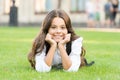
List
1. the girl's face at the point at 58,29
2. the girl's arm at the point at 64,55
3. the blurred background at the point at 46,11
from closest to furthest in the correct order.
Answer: the girl's arm at the point at 64,55 → the girl's face at the point at 58,29 → the blurred background at the point at 46,11

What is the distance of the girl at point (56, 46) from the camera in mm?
8078

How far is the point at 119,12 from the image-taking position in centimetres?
4009

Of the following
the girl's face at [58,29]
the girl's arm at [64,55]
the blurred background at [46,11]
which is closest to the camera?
the girl's arm at [64,55]

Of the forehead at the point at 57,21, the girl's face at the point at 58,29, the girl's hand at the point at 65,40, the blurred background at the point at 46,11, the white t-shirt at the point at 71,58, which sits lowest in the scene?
the blurred background at the point at 46,11

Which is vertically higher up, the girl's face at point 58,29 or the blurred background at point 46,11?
the girl's face at point 58,29

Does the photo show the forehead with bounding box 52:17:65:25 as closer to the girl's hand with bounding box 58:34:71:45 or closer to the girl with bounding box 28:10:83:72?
the girl with bounding box 28:10:83:72

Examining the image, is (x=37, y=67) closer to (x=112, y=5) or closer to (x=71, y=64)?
(x=71, y=64)

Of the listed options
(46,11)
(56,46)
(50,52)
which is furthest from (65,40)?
(46,11)

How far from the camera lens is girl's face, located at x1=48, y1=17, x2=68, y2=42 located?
815 cm

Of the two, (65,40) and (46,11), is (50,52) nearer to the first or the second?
(65,40)

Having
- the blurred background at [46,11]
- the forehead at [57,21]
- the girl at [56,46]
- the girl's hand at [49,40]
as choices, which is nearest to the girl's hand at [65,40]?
the girl at [56,46]

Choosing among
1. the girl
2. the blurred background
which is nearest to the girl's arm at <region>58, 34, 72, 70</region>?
the girl

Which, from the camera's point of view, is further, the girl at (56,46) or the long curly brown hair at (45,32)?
the long curly brown hair at (45,32)

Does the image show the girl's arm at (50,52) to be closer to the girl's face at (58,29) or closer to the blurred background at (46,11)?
the girl's face at (58,29)
